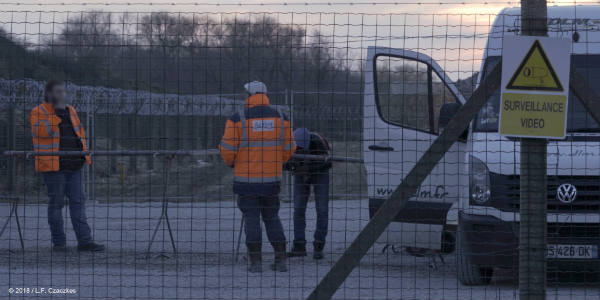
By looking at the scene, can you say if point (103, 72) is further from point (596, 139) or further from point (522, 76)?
point (596, 139)

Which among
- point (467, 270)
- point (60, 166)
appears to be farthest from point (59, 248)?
point (467, 270)

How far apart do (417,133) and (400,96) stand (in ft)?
3.39

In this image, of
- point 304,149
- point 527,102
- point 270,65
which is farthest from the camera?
point 304,149

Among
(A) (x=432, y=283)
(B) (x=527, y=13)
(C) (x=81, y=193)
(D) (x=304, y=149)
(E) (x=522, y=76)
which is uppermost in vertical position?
(B) (x=527, y=13)

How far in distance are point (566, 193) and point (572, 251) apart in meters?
0.48

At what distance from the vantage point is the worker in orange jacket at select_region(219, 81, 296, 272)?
6988mm

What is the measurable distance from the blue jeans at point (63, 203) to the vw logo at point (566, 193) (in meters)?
5.00

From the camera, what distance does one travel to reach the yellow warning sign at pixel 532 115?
426 cm

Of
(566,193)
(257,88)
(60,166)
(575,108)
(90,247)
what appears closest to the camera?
(566,193)

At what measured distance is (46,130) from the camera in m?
8.32

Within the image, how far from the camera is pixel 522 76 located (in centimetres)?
427

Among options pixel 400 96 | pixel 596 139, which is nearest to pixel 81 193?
pixel 400 96

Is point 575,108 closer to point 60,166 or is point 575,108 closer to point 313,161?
point 313,161

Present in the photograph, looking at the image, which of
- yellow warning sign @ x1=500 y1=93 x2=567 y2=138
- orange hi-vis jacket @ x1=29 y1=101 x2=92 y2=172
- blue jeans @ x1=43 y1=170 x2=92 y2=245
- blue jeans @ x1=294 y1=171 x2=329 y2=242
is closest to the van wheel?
blue jeans @ x1=294 y1=171 x2=329 y2=242
